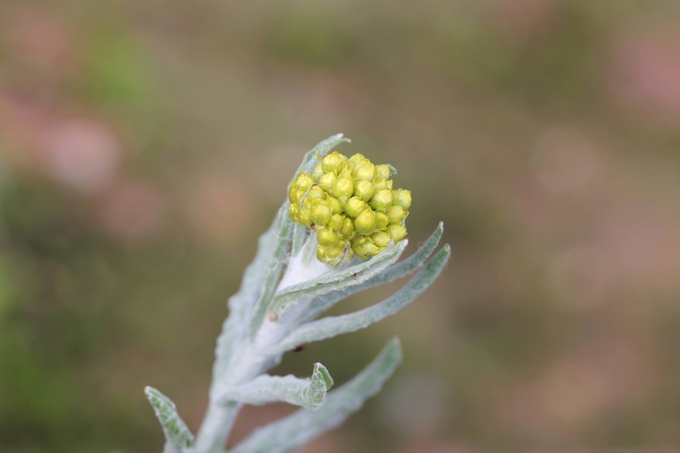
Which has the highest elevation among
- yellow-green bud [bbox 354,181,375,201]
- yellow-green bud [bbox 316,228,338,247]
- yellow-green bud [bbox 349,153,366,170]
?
yellow-green bud [bbox 349,153,366,170]

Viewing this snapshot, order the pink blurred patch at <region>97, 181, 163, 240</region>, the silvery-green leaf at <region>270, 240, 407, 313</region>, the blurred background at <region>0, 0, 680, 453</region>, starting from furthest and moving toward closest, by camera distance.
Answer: the pink blurred patch at <region>97, 181, 163, 240</region> → the blurred background at <region>0, 0, 680, 453</region> → the silvery-green leaf at <region>270, 240, 407, 313</region>

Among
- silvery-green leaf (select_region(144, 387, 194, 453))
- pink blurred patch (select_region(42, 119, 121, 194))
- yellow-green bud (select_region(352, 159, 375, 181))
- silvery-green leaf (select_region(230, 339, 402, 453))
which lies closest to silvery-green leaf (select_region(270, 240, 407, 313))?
yellow-green bud (select_region(352, 159, 375, 181))

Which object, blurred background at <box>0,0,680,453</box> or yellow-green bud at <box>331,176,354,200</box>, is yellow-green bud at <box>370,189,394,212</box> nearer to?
yellow-green bud at <box>331,176,354,200</box>

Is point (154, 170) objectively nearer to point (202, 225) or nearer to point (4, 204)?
point (202, 225)

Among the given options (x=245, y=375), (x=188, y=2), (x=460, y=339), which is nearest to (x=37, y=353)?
(x=245, y=375)

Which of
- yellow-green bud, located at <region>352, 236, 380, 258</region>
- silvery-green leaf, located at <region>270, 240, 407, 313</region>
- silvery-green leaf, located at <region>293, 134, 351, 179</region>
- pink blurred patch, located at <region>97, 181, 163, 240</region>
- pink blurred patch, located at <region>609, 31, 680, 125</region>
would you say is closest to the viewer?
silvery-green leaf, located at <region>270, 240, 407, 313</region>

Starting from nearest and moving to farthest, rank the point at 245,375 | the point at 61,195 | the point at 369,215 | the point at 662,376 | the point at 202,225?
1. the point at 369,215
2. the point at 245,375
3. the point at 61,195
4. the point at 202,225
5. the point at 662,376

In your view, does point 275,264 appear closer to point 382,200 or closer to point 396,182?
point 382,200
